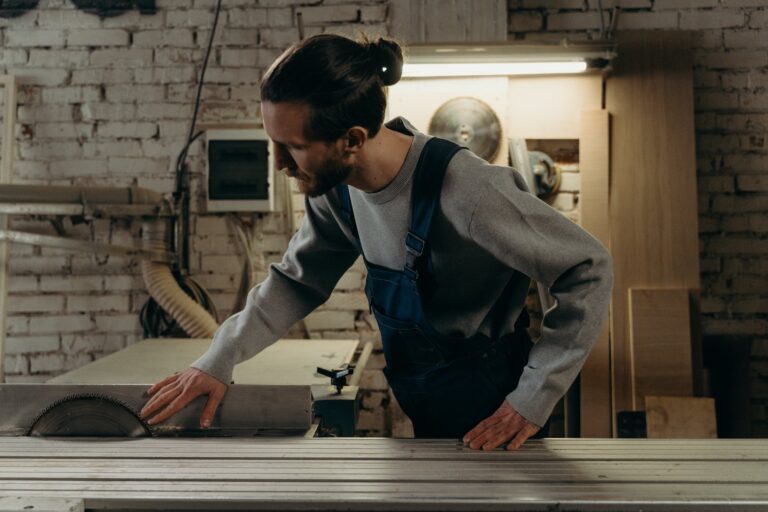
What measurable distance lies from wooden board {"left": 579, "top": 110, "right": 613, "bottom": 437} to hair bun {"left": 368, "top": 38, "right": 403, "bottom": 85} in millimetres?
1520

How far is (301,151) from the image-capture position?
1.26 meters

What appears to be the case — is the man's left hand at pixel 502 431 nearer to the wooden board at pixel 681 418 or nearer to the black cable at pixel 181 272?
the wooden board at pixel 681 418

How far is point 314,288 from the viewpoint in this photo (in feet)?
5.06

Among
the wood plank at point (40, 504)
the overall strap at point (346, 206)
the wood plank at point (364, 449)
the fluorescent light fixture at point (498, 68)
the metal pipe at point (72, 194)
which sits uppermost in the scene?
the fluorescent light fixture at point (498, 68)

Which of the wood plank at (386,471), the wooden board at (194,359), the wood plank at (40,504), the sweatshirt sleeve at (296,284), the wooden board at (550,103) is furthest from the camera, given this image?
the wooden board at (550,103)

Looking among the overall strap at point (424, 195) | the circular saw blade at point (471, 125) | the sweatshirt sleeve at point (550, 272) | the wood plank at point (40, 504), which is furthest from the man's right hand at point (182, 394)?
the circular saw blade at point (471, 125)

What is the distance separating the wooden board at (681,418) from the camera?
2.46 meters

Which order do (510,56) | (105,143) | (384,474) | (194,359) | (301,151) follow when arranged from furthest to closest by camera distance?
(105,143) → (510,56) → (194,359) → (301,151) → (384,474)

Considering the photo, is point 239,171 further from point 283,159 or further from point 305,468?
point 305,468

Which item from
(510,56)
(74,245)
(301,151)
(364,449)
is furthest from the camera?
(74,245)

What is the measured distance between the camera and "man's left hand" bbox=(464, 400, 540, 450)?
1155mm

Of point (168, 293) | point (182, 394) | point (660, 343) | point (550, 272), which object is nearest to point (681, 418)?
point (660, 343)

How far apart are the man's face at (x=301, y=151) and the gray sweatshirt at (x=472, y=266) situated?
0.11 metres

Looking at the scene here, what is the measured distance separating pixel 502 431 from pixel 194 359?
1.24 meters
